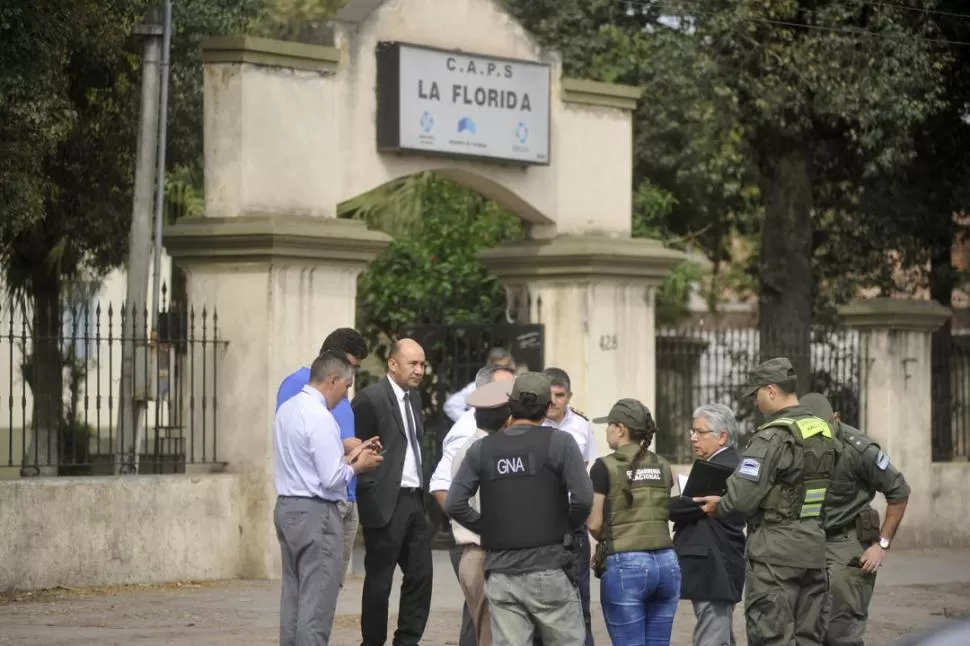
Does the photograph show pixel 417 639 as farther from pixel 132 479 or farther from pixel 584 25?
pixel 584 25

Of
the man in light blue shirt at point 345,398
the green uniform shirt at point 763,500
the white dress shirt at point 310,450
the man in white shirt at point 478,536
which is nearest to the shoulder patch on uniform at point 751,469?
the green uniform shirt at point 763,500

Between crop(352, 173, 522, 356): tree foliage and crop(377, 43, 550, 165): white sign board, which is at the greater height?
crop(377, 43, 550, 165): white sign board

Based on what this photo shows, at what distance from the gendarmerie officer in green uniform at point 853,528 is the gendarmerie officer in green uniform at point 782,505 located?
615mm

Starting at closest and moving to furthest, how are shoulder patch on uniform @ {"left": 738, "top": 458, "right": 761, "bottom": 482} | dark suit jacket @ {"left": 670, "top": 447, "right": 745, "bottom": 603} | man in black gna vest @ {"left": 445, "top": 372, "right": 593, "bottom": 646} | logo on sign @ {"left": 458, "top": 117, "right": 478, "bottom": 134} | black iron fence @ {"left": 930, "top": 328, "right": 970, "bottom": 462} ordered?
1. man in black gna vest @ {"left": 445, "top": 372, "right": 593, "bottom": 646}
2. shoulder patch on uniform @ {"left": 738, "top": 458, "right": 761, "bottom": 482}
3. dark suit jacket @ {"left": 670, "top": 447, "right": 745, "bottom": 603}
4. logo on sign @ {"left": 458, "top": 117, "right": 478, "bottom": 134}
5. black iron fence @ {"left": 930, "top": 328, "right": 970, "bottom": 462}

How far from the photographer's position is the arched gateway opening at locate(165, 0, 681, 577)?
562 inches

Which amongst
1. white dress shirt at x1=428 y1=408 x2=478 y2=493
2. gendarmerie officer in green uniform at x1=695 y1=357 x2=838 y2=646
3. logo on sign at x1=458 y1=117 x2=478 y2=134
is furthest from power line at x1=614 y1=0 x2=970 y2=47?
gendarmerie officer in green uniform at x1=695 y1=357 x2=838 y2=646

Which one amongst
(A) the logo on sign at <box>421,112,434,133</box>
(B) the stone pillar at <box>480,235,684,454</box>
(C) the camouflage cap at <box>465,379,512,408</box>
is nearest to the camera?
(C) the camouflage cap at <box>465,379,512,408</box>

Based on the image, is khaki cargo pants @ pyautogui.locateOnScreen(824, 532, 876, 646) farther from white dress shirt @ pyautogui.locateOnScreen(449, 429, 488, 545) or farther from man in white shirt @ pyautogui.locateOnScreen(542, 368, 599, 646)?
white dress shirt @ pyautogui.locateOnScreen(449, 429, 488, 545)

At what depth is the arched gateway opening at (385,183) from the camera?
1427 centimetres

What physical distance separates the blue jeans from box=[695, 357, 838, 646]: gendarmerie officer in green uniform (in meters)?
0.40

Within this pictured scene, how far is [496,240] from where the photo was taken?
2134 cm

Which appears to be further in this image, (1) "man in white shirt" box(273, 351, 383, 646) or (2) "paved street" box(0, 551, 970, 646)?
(2) "paved street" box(0, 551, 970, 646)

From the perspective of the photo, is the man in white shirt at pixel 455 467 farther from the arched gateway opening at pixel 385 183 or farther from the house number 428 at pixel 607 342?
the house number 428 at pixel 607 342

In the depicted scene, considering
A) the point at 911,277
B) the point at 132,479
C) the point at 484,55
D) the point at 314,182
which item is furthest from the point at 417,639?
the point at 911,277
